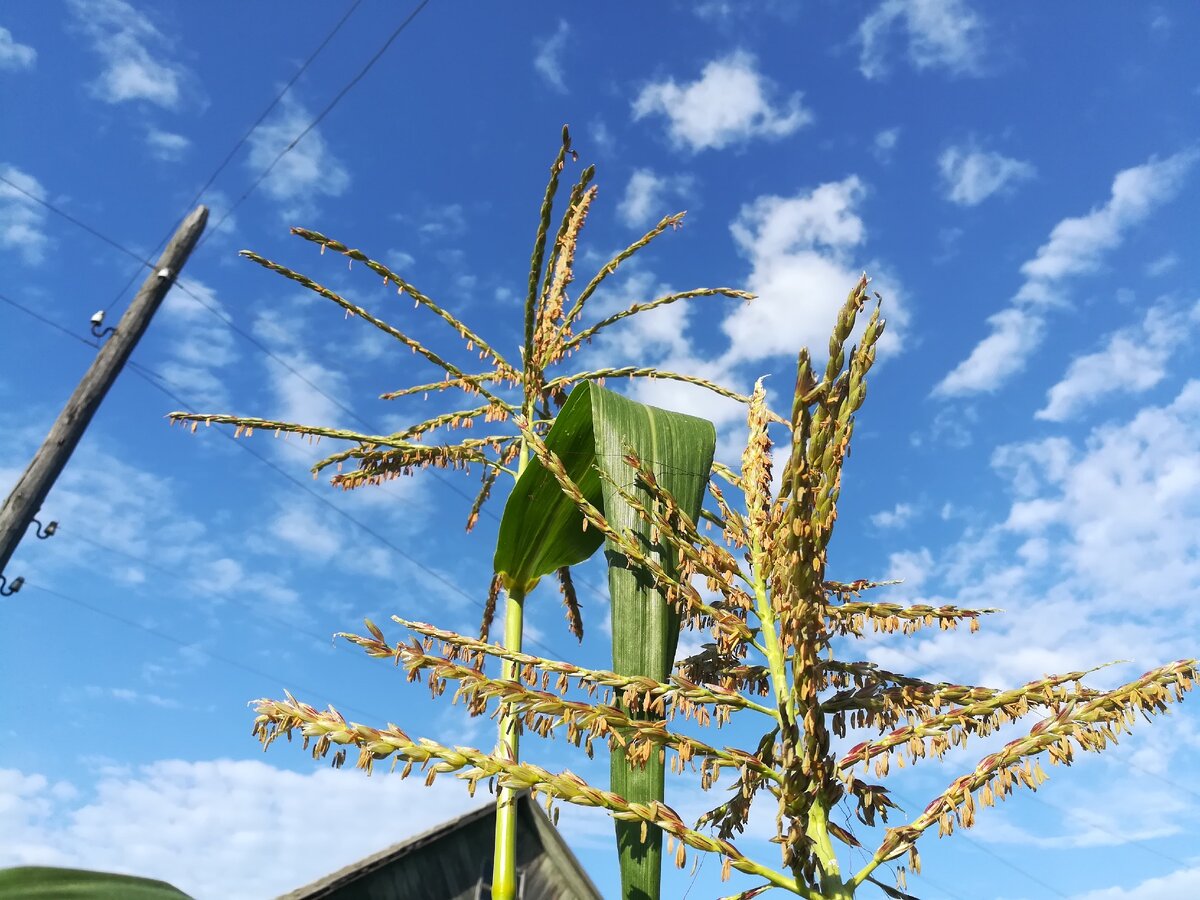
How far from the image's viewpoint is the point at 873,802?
1.68m

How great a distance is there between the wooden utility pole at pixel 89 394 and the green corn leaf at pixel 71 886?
4.58m

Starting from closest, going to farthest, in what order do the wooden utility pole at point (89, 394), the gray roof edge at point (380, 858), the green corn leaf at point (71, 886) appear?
1. the green corn leaf at point (71, 886)
2. the wooden utility pole at point (89, 394)
3. the gray roof edge at point (380, 858)

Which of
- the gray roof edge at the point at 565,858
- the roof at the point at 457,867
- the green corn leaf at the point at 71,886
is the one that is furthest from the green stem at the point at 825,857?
the gray roof edge at the point at 565,858

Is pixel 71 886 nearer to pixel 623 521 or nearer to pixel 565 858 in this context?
pixel 623 521

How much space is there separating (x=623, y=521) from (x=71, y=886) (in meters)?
1.36

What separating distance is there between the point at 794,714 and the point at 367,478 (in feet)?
7.93

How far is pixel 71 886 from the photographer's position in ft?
3.73

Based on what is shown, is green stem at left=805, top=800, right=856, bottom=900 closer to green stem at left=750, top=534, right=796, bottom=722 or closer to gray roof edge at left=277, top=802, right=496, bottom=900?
green stem at left=750, top=534, right=796, bottom=722

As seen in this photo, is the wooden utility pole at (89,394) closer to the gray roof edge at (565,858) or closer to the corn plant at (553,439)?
the corn plant at (553,439)

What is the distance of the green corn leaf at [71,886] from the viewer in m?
1.09

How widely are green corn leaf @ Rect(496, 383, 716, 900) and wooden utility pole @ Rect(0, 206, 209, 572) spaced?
12.0 feet

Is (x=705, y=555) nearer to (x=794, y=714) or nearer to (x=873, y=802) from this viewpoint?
(x=794, y=714)

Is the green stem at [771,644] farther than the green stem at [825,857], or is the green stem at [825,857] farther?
the green stem at [771,644]

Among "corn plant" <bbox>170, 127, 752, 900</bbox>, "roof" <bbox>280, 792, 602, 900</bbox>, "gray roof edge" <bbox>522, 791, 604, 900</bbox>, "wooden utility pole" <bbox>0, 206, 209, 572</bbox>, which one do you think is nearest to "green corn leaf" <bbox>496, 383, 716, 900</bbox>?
"corn plant" <bbox>170, 127, 752, 900</bbox>
